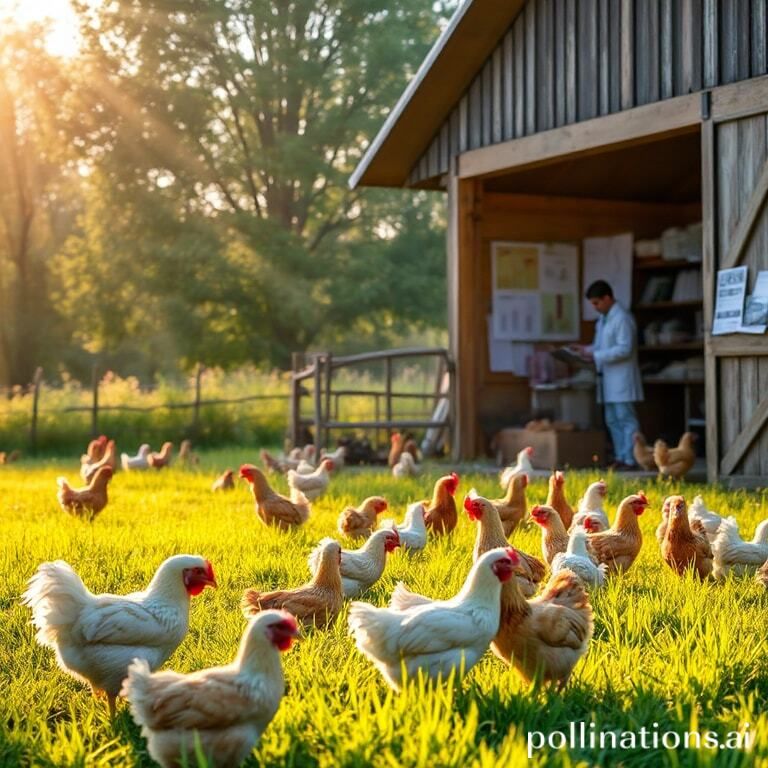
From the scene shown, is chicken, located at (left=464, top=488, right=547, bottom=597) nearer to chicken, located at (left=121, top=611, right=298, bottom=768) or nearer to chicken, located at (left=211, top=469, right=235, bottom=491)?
chicken, located at (left=121, top=611, right=298, bottom=768)

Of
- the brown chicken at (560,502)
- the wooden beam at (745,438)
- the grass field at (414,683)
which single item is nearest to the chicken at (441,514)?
the grass field at (414,683)

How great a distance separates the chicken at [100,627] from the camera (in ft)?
16.6

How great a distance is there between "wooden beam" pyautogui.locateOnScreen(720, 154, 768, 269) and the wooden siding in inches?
40.6

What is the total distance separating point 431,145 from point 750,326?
5.93 meters

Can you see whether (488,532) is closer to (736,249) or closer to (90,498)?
(90,498)

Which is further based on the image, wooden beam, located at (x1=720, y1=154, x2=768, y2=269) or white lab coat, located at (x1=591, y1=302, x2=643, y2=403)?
white lab coat, located at (x1=591, y1=302, x2=643, y2=403)

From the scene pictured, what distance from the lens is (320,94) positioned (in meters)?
35.7

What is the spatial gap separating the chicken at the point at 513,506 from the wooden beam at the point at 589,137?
5.03m

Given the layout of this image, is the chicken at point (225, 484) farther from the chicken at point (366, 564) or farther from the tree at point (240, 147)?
the tree at point (240, 147)

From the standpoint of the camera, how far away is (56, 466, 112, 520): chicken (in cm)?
1084

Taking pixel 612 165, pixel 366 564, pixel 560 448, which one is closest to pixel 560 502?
pixel 366 564

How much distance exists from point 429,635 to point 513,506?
4499 mm

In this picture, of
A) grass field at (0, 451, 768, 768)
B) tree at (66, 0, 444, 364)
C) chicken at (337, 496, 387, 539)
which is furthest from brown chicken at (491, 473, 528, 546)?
tree at (66, 0, 444, 364)

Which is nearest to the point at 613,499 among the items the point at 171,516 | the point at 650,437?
the point at 171,516
